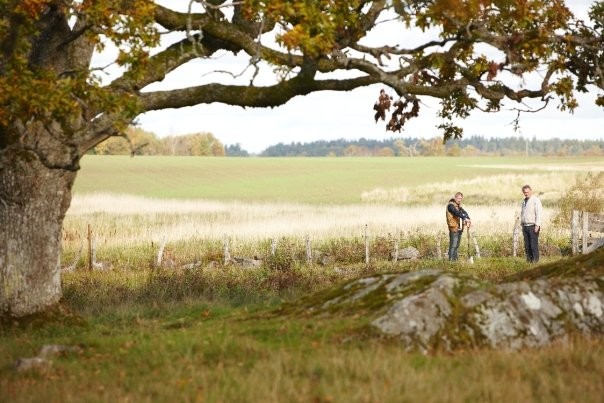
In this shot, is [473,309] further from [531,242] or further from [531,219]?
[531,242]

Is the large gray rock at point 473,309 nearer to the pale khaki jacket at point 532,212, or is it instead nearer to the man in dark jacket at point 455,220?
the pale khaki jacket at point 532,212

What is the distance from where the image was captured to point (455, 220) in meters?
25.5

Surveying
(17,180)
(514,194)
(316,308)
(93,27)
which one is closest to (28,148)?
(17,180)

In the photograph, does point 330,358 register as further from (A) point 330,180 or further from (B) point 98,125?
(A) point 330,180

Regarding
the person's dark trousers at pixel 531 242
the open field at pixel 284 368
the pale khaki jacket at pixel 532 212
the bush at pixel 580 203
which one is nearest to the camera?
the open field at pixel 284 368

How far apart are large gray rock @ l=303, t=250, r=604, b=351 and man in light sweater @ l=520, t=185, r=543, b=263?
40.7 feet

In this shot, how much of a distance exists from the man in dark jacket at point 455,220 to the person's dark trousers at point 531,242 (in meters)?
1.92

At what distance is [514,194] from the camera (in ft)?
231

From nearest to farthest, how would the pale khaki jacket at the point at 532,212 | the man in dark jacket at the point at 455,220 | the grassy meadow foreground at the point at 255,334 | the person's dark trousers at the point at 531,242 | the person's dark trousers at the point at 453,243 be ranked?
the grassy meadow foreground at the point at 255,334, the pale khaki jacket at the point at 532,212, the person's dark trousers at the point at 531,242, the man in dark jacket at the point at 455,220, the person's dark trousers at the point at 453,243

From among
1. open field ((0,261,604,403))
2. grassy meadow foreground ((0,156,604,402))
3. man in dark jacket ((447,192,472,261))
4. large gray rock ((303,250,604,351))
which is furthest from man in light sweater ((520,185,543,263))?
open field ((0,261,604,403))

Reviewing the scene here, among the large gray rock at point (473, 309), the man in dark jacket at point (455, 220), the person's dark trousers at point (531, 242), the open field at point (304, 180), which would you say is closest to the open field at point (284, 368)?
the large gray rock at point (473, 309)

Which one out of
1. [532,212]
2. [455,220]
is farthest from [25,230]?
[455,220]

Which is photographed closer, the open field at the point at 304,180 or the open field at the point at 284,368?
the open field at the point at 284,368

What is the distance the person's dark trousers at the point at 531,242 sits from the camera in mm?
23703
